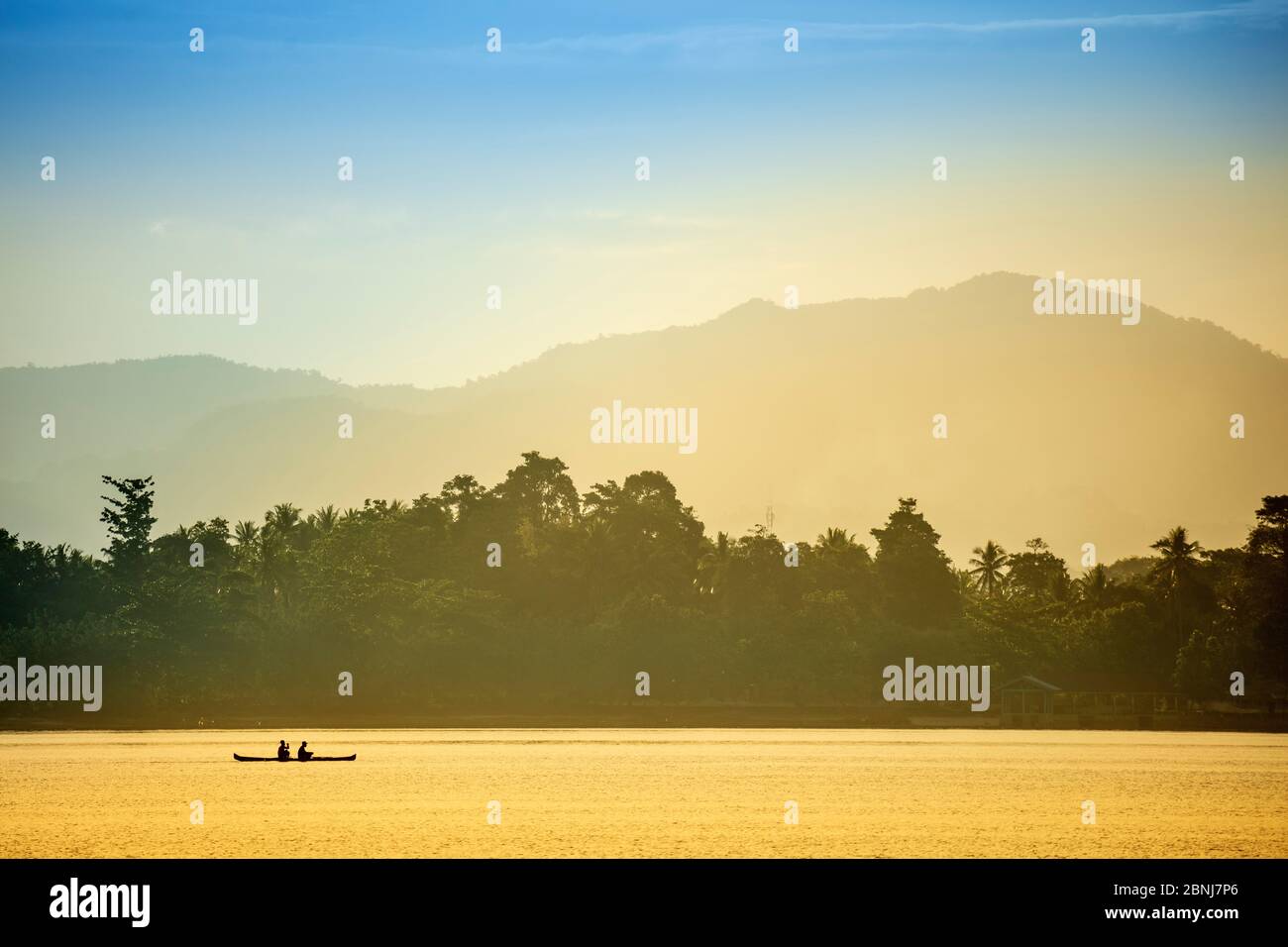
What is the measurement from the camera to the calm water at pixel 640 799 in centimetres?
3141

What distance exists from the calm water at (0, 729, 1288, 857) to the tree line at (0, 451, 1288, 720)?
30.6 m

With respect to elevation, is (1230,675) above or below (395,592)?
below

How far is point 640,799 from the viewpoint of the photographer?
4025cm

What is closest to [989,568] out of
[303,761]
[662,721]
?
[662,721]

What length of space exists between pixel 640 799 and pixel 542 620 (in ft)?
234

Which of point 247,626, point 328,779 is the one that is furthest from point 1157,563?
point 328,779

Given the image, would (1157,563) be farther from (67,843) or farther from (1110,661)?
(67,843)

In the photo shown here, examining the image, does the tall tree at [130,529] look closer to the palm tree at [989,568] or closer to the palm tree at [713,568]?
the palm tree at [713,568]

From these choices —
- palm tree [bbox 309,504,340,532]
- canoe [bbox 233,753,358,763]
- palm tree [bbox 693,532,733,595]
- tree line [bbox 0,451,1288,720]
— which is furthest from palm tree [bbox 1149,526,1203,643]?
canoe [bbox 233,753,358,763]

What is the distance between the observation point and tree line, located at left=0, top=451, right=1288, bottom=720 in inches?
3898

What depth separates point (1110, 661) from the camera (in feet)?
363

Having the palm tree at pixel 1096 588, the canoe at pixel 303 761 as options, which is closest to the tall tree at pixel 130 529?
the canoe at pixel 303 761

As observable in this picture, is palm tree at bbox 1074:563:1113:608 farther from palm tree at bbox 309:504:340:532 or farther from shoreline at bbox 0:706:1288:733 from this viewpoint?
palm tree at bbox 309:504:340:532
